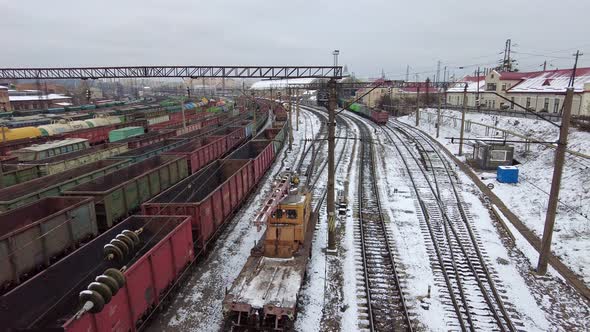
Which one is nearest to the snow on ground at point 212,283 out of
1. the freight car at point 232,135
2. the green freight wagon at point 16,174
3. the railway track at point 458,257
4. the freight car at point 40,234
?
the freight car at point 40,234

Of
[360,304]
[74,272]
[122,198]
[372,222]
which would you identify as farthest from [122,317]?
[372,222]

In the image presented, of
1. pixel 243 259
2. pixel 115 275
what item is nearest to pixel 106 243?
pixel 115 275

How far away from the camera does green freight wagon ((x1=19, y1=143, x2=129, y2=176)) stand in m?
21.5

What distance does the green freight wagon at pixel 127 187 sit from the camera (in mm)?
14977

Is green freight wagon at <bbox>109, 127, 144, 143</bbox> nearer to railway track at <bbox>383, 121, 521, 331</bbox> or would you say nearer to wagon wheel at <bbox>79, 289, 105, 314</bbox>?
railway track at <bbox>383, 121, 521, 331</bbox>

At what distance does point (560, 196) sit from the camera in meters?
20.1

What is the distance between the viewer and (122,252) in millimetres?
9016

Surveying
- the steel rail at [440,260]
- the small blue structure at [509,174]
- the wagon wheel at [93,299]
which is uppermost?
the wagon wheel at [93,299]

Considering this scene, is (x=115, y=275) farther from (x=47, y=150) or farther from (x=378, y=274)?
(x=47, y=150)

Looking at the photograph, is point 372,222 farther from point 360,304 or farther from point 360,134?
point 360,134

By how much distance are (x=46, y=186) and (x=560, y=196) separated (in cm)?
2715

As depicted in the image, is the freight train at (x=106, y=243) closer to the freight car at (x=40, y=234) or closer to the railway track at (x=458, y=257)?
the freight car at (x=40, y=234)

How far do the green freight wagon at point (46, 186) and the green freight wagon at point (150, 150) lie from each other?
1464 millimetres

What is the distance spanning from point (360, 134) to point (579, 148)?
79.8ft
